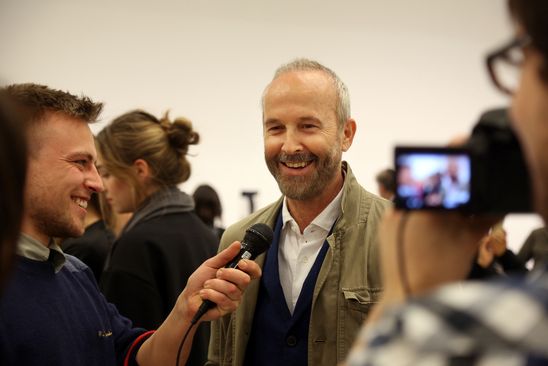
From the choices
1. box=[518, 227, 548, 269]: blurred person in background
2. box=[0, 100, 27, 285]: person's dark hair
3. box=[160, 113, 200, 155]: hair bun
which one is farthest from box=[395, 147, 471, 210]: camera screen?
box=[518, 227, 548, 269]: blurred person in background

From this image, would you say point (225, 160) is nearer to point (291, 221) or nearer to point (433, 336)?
point (291, 221)

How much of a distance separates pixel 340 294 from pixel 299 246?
20 centimetres

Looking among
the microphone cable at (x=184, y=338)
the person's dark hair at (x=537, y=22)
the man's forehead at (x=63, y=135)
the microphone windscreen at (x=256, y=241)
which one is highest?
the person's dark hair at (x=537, y=22)

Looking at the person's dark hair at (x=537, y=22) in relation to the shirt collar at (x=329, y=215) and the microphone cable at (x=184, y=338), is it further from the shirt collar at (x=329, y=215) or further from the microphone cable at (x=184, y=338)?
the shirt collar at (x=329, y=215)

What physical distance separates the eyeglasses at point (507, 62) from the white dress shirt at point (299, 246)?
3.33 feet

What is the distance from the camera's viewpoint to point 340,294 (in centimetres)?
153

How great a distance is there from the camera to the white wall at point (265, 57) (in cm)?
439

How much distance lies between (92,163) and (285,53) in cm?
315

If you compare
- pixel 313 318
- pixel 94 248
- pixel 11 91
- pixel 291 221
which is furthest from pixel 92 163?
pixel 94 248

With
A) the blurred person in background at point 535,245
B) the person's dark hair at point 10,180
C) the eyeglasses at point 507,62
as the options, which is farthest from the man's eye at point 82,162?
the blurred person in background at point 535,245

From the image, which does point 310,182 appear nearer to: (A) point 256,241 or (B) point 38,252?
(A) point 256,241

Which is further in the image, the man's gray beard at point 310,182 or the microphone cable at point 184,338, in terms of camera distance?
the man's gray beard at point 310,182

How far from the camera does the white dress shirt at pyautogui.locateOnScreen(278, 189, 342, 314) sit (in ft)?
5.33

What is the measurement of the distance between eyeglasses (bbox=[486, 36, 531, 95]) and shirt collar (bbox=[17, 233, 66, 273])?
1.03m
